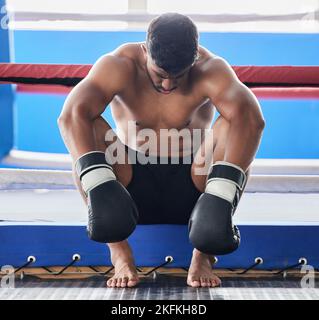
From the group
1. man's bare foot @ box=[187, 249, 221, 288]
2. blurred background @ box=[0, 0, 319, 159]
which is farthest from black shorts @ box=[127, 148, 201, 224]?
blurred background @ box=[0, 0, 319, 159]

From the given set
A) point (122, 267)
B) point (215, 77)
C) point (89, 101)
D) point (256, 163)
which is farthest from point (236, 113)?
point (256, 163)

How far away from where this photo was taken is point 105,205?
1012mm

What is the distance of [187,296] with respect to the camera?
108cm

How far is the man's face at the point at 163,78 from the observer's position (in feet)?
3.64

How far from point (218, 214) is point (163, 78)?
0.33 meters

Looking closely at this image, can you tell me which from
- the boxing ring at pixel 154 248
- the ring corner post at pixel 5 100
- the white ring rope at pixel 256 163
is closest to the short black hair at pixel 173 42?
the boxing ring at pixel 154 248

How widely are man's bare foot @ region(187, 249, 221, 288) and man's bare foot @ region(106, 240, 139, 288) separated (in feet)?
0.41

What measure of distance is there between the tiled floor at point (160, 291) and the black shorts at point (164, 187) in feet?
0.57

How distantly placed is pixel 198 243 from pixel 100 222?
0.64 ft

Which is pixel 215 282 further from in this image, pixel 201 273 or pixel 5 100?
pixel 5 100

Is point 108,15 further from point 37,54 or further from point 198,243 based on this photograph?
point 198,243

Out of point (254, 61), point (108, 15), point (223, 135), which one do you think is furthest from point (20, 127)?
point (223, 135)

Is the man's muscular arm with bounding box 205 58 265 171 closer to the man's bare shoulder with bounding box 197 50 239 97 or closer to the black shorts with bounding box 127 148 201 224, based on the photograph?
the man's bare shoulder with bounding box 197 50 239 97

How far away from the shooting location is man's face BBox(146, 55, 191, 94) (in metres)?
1.11
